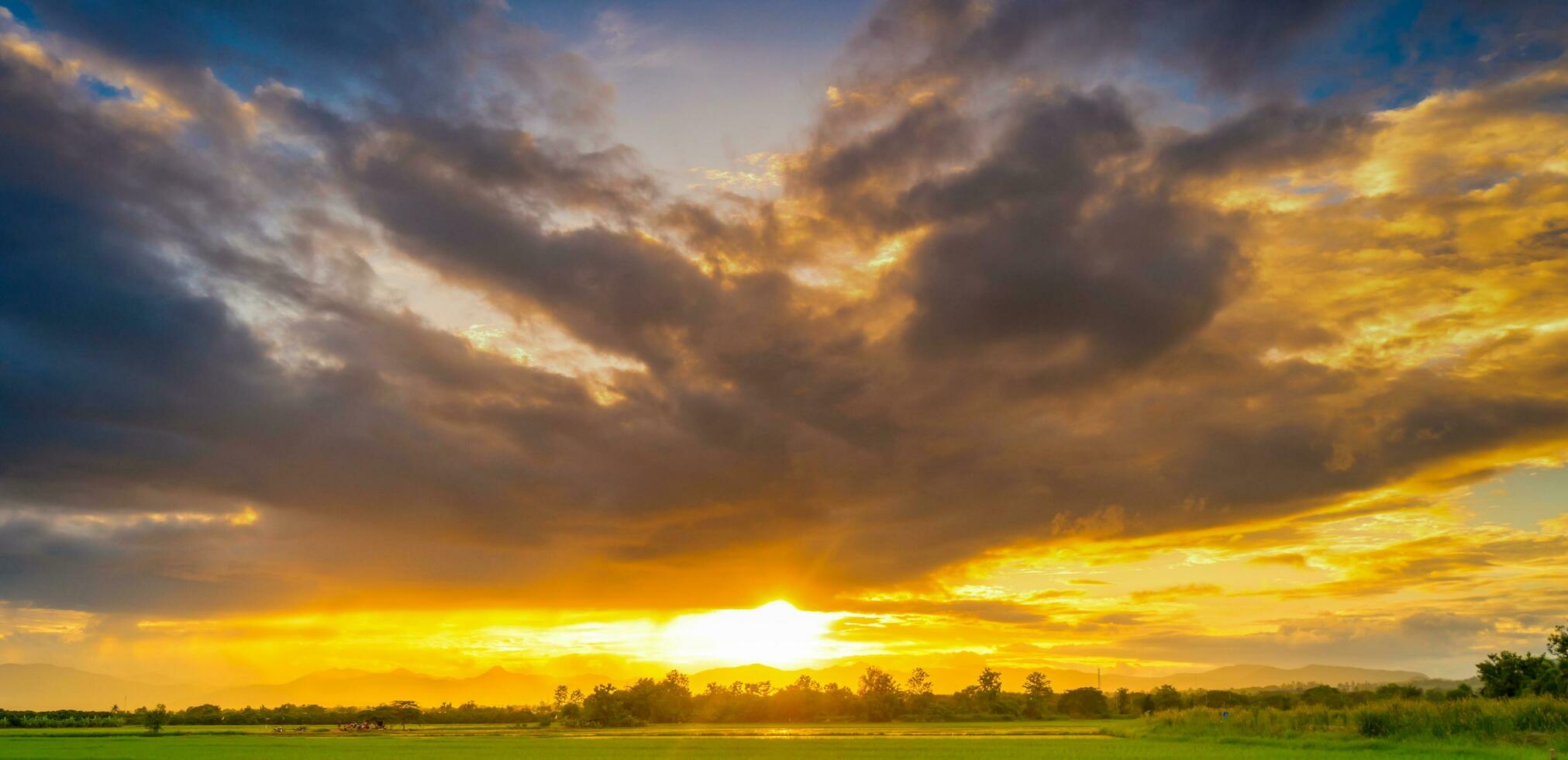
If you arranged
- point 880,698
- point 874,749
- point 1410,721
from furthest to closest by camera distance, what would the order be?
1. point 880,698
2. point 874,749
3. point 1410,721

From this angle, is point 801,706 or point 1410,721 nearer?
point 1410,721

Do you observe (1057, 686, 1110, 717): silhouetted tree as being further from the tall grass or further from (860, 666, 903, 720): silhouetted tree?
the tall grass

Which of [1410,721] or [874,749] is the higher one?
[1410,721]

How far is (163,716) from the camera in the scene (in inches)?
7170

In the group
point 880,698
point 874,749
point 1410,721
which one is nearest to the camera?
point 1410,721

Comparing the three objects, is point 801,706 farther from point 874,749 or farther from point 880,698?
point 874,749

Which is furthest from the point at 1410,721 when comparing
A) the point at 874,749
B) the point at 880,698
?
the point at 880,698

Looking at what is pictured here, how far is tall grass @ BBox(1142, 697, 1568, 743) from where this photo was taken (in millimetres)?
53375

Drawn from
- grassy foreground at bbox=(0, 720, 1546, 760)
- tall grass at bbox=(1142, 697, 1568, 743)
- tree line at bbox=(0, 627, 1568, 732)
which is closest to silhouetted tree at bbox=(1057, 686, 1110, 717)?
tree line at bbox=(0, 627, 1568, 732)

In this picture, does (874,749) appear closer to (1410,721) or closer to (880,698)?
(1410,721)

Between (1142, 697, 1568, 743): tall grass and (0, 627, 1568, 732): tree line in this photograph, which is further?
(0, 627, 1568, 732): tree line

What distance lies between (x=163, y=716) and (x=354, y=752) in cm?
14924

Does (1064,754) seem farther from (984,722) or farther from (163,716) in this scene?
(163,716)

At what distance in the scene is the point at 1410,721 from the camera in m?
59.8
